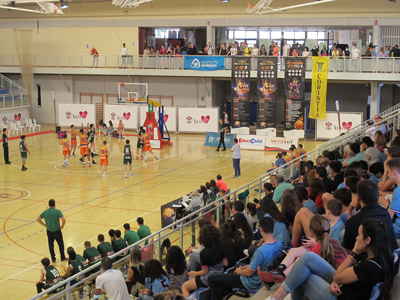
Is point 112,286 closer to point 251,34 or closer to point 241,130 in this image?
point 241,130

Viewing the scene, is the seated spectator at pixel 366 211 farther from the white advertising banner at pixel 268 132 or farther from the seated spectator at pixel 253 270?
the white advertising banner at pixel 268 132

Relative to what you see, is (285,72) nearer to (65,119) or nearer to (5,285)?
(65,119)

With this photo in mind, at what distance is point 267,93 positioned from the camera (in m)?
29.6

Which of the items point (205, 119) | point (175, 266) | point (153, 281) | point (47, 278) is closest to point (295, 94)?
point (205, 119)

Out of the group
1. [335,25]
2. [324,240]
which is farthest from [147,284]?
[335,25]

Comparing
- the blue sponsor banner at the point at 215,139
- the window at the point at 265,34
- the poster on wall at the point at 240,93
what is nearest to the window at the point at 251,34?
the window at the point at 265,34

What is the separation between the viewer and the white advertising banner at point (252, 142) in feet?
89.0

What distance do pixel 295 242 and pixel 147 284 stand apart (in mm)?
2027

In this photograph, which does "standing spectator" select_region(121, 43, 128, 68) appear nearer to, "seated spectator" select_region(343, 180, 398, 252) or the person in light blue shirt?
the person in light blue shirt

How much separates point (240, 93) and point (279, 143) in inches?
210

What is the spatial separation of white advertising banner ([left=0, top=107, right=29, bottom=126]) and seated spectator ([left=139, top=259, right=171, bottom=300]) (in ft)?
101

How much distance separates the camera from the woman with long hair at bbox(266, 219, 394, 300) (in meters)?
4.07

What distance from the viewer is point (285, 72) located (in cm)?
2923

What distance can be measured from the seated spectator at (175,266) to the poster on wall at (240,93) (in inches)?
966
